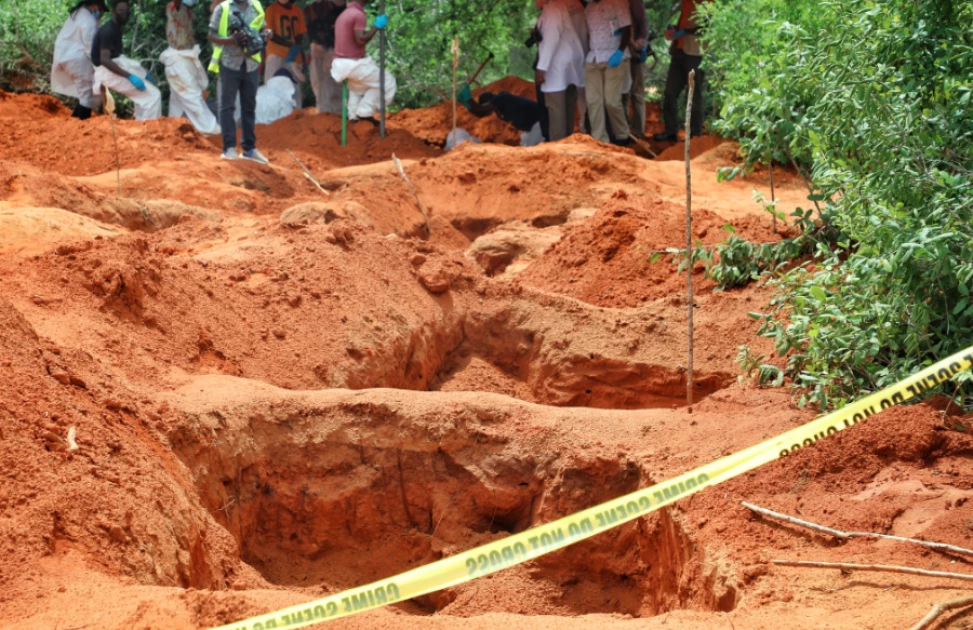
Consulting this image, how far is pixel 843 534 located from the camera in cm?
376

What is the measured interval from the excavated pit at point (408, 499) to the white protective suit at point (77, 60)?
10.5m

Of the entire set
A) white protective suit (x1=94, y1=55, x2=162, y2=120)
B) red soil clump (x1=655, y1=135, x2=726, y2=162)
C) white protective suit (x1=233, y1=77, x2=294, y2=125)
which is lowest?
red soil clump (x1=655, y1=135, x2=726, y2=162)

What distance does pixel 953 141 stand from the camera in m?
4.93

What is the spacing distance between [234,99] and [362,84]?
3.06m

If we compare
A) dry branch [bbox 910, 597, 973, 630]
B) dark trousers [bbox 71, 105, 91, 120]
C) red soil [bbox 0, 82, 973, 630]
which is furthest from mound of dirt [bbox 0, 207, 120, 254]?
dark trousers [bbox 71, 105, 91, 120]

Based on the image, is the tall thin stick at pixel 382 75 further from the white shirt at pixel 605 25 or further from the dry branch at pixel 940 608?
the dry branch at pixel 940 608

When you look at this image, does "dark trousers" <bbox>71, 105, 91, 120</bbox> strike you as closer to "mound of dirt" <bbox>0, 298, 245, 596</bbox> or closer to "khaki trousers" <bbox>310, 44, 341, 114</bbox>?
"khaki trousers" <bbox>310, 44, 341, 114</bbox>

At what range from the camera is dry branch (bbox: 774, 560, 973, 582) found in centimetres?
331

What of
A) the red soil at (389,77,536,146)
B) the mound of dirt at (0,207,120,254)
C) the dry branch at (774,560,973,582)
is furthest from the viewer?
the red soil at (389,77,536,146)

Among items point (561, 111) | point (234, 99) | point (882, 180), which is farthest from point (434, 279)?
point (561, 111)

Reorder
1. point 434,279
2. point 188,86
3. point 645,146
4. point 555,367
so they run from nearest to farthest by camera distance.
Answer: point 555,367, point 434,279, point 645,146, point 188,86

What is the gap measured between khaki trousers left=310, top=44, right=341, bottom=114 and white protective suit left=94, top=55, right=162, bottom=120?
7.81 ft

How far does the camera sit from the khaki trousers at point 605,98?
13344mm

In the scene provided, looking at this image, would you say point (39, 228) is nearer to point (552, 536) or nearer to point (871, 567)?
point (552, 536)
